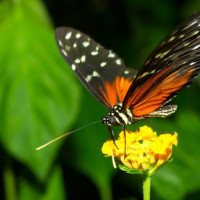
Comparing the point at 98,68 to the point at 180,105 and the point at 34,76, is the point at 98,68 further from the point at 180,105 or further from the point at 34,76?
the point at 180,105

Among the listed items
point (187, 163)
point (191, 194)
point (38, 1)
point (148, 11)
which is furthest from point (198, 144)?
point (148, 11)

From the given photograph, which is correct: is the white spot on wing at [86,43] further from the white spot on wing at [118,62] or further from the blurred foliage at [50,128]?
the blurred foliage at [50,128]

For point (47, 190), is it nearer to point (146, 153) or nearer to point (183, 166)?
point (183, 166)

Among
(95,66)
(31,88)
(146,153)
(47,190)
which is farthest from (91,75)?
(47,190)

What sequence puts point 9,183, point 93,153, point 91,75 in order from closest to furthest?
point 91,75 < point 9,183 < point 93,153

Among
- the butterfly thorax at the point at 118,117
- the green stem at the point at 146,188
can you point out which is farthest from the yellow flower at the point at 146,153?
the butterfly thorax at the point at 118,117
